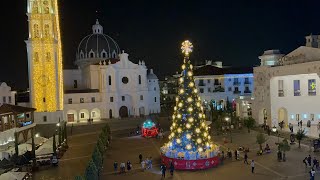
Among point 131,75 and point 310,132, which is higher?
point 131,75

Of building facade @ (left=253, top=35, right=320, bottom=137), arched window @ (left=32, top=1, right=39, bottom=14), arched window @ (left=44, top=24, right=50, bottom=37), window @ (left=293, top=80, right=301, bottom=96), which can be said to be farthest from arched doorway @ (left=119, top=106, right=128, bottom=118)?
window @ (left=293, top=80, right=301, bottom=96)

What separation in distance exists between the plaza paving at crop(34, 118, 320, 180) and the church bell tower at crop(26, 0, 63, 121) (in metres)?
16.0

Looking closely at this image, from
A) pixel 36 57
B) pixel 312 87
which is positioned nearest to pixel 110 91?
pixel 36 57

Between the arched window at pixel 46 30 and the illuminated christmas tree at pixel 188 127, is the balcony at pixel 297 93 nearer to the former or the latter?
the illuminated christmas tree at pixel 188 127

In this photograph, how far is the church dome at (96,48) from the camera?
246 feet

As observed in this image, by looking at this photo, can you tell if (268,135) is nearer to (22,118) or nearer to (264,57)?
(264,57)

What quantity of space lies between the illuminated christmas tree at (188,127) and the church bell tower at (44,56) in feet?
105

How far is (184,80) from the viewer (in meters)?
26.1

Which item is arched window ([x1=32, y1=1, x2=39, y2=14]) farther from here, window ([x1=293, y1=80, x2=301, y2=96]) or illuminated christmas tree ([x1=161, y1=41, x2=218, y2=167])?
window ([x1=293, y1=80, x2=301, y2=96])

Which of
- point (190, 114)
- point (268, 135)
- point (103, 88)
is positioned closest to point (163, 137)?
point (268, 135)

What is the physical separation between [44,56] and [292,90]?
37387 millimetres

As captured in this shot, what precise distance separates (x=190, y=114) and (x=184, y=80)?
280cm

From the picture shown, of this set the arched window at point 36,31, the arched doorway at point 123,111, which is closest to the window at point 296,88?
the arched doorway at point 123,111

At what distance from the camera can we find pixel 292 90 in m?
40.1
